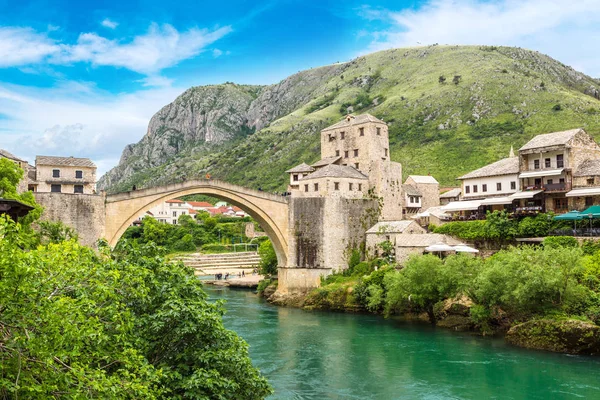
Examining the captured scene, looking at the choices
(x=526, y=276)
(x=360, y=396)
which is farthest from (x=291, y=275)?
(x=360, y=396)

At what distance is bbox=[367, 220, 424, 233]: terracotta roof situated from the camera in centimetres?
4747

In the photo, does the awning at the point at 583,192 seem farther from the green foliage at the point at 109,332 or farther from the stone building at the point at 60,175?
the stone building at the point at 60,175

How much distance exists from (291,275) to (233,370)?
125 ft

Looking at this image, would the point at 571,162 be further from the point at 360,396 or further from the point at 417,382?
the point at 360,396

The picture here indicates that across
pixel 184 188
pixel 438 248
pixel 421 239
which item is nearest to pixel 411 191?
pixel 421 239

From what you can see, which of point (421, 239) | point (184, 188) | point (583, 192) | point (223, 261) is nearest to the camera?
point (583, 192)

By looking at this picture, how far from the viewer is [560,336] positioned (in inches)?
1195

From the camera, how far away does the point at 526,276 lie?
31891mm

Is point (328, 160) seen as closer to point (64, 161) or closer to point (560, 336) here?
point (64, 161)

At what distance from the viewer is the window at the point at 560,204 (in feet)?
143

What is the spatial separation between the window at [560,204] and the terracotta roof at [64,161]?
42.0 meters

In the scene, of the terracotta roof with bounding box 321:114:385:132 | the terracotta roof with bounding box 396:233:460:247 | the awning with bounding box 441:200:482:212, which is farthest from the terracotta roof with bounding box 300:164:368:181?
the terracotta roof with bounding box 396:233:460:247

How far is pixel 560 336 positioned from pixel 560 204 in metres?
16.7

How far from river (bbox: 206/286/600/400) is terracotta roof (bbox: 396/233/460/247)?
7.69 metres
